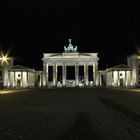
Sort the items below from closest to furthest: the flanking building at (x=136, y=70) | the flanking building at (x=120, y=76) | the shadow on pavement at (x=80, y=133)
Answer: the shadow on pavement at (x=80, y=133) → the flanking building at (x=120, y=76) → the flanking building at (x=136, y=70)

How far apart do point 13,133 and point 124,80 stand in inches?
4776

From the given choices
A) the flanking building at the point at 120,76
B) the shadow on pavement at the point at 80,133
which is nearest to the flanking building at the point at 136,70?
→ the flanking building at the point at 120,76

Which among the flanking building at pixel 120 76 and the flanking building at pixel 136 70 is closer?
the flanking building at pixel 120 76

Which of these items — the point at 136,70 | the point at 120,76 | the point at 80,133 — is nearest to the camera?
the point at 80,133

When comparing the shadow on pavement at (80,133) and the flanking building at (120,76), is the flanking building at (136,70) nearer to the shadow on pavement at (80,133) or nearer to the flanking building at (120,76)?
the flanking building at (120,76)

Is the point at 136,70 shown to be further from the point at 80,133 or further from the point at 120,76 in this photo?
the point at 80,133

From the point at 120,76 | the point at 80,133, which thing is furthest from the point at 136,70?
the point at 80,133

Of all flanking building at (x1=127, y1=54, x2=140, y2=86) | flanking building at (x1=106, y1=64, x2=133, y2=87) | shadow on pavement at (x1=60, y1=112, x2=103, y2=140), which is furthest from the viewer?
flanking building at (x1=127, y1=54, x2=140, y2=86)

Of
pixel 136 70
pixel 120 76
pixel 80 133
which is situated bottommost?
pixel 80 133

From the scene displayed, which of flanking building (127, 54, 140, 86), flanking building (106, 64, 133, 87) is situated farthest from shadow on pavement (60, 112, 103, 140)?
flanking building (127, 54, 140, 86)

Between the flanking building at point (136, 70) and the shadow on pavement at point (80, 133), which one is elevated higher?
the flanking building at point (136, 70)

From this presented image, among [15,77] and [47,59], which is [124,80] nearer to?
[47,59]

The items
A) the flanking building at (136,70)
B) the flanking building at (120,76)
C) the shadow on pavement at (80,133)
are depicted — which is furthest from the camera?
the flanking building at (136,70)

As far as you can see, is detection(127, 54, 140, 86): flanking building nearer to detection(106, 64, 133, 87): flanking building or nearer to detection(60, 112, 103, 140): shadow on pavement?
detection(106, 64, 133, 87): flanking building
